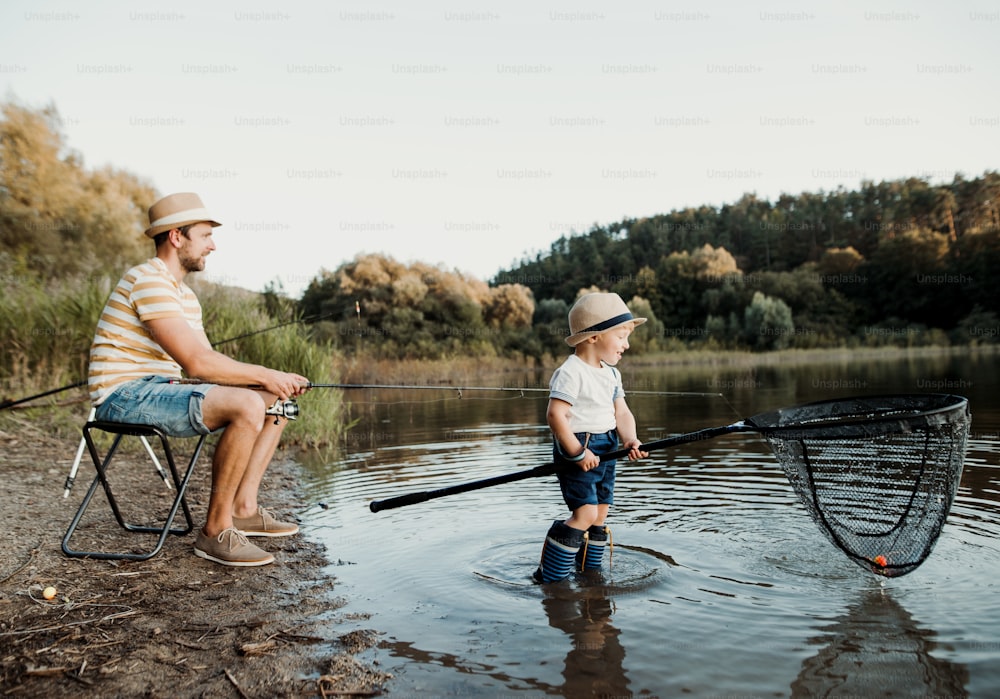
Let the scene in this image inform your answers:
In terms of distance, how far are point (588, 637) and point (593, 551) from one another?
100 cm

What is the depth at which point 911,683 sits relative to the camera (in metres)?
2.70

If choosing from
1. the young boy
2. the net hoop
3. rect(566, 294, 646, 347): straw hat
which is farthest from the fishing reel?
the net hoop

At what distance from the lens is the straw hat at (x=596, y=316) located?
4090mm

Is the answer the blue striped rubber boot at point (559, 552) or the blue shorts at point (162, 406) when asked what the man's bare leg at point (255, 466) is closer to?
the blue shorts at point (162, 406)

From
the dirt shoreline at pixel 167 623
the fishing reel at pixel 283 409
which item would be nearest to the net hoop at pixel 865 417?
the dirt shoreline at pixel 167 623

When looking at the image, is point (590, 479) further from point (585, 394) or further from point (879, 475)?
point (879, 475)

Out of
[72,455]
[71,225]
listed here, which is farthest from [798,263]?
[72,455]

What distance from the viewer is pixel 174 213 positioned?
4.38m

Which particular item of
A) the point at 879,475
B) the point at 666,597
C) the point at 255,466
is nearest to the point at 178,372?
the point at 255,466

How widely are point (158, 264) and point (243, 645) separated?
2.20 meters

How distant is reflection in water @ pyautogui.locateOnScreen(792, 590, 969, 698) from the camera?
267 cm

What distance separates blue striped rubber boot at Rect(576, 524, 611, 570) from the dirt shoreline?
125 cm

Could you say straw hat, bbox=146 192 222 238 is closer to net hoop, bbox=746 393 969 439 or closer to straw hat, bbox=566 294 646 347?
straw hat, bbox=566 294 646 347

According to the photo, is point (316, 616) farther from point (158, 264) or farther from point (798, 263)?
point (798, 263)
